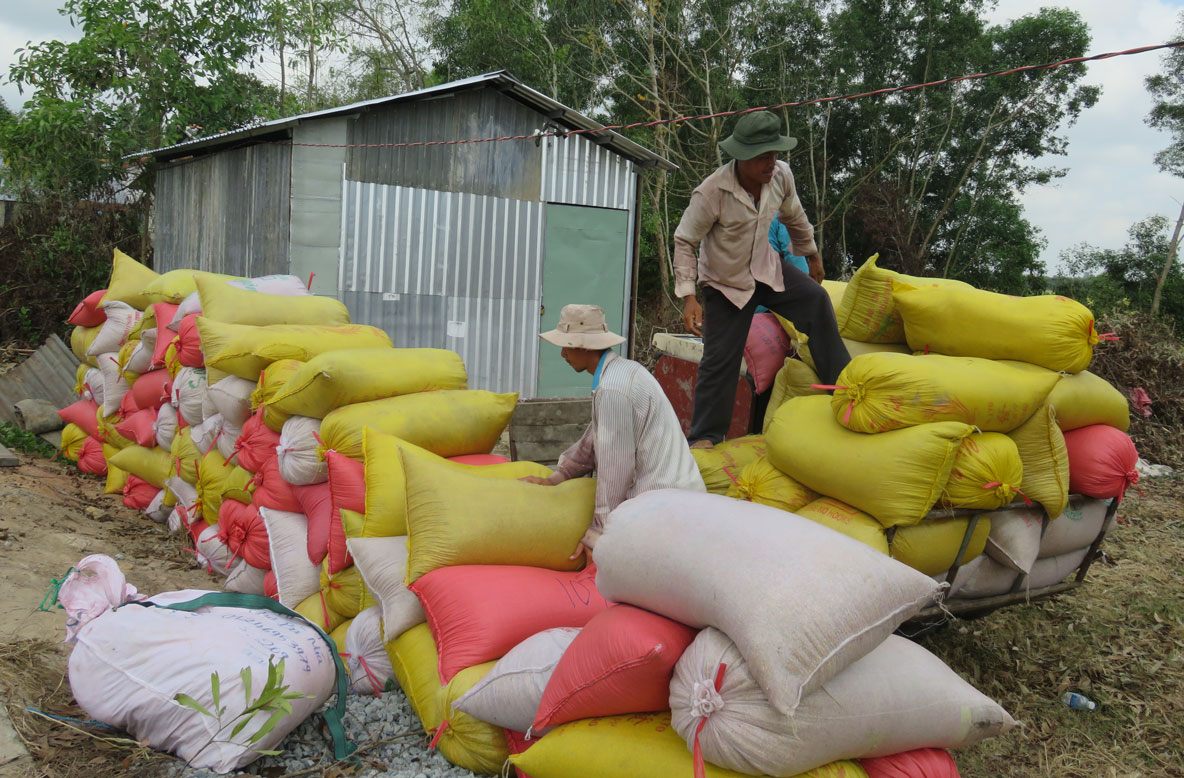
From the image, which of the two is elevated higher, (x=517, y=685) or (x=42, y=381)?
(x=42, y=381)

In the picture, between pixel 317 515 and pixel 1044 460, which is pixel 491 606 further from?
pixel 1044 460

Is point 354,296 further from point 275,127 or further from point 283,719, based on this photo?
point 283,719

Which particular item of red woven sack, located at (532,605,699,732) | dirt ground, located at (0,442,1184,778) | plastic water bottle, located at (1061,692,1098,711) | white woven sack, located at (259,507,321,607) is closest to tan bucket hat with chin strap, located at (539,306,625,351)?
red woven sack, located at (532,605,699,732)

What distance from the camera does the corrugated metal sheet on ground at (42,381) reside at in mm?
7534

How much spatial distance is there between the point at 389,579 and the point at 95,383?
15.2 ft

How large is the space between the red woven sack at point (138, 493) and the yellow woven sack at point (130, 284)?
1263mm

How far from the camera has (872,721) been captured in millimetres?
1795

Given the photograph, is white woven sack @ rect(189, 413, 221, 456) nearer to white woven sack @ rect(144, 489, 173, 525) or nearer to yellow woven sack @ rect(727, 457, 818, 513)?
white woven sack @ rect(144, 489, 173, 525)

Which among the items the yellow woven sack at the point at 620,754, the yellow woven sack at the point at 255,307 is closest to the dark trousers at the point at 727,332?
the yellow woven sack at the point at 620,754

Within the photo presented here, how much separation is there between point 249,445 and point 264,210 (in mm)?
4671

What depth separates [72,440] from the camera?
22.1 feet

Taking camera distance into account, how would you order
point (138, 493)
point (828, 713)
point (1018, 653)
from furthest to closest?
point (138, 493)
point (1018, 653)
point (828, 713)

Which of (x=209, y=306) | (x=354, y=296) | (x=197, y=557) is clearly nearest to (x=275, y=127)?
(x=354, y=296)

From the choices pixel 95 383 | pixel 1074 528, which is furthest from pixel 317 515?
pixel 95 383
